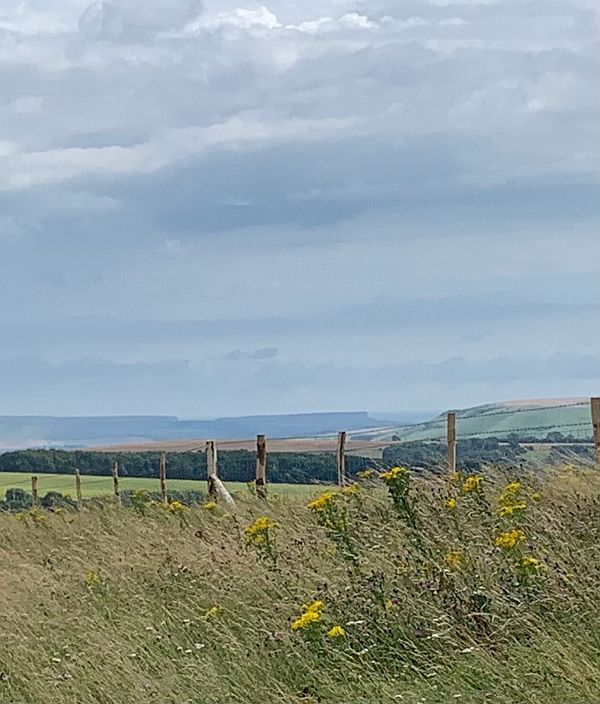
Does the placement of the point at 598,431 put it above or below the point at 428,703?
above

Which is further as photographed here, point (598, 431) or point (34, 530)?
point (34, 530)

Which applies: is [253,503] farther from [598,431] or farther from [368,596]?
[368,596]

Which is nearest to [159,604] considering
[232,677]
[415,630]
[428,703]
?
[232,677]

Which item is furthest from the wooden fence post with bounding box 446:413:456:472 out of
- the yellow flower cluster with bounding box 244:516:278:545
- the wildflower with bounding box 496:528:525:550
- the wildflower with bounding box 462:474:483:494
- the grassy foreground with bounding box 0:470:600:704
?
the wildflower with bounding box 496:528:525:550

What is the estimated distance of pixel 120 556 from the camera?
43.4ft

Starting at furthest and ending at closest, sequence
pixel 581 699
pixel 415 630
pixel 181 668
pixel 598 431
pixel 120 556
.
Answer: pixel 598 431, pixel 120 556, pixel 181 668, pixel 415 630, pixel 581 699

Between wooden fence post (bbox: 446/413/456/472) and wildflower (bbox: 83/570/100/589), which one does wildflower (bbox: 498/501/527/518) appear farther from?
wooden fence post (bbox: 446/413/456/472)

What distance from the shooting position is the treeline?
74.3 ft

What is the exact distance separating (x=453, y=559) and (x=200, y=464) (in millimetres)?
19429

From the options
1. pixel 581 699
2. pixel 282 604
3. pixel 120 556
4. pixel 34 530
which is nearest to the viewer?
pixel 581 699

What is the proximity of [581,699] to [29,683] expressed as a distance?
169 inches

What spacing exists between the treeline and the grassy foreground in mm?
4709

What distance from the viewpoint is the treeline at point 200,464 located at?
2266cm

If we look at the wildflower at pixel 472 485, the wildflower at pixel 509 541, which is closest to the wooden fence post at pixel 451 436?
the wildflower at pixel 472 485
